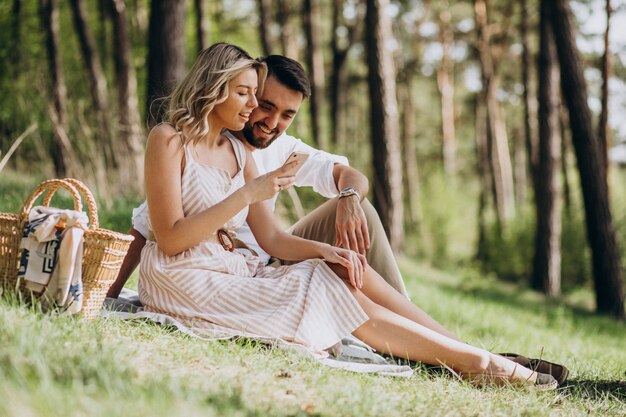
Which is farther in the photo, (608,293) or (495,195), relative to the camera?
(495,195)

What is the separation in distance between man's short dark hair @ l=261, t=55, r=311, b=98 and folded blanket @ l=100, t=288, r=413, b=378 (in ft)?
4.65

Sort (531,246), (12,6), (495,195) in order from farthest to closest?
(495,195) < (531,246) < (12,6)

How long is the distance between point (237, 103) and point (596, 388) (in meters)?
2.51

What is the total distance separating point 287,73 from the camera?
3.74 m

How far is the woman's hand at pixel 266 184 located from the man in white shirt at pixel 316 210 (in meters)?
0.64

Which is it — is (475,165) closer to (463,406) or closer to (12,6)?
(12,6)

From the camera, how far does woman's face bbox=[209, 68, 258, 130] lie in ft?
10.8

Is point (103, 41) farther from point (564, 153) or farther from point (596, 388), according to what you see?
point (596, 388)

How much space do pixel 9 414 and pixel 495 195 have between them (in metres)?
16.7

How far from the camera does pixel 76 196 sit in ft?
9.65

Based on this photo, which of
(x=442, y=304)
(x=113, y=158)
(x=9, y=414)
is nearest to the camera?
(x=9, y=414)

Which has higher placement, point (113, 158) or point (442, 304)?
point (113, 158)

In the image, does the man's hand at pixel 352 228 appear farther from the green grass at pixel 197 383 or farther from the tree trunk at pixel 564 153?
the tree trunk at pixel 564 153

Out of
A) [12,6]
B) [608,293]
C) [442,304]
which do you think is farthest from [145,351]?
[12,6]
